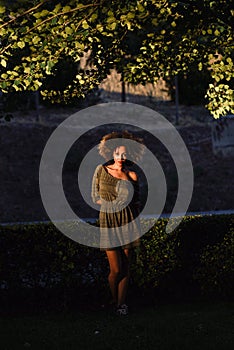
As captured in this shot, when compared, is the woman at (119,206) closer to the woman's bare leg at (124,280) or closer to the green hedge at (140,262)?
the woman's bare leg at (124,280)

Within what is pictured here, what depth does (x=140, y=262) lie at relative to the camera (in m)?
8.81

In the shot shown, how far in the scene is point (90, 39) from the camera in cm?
789

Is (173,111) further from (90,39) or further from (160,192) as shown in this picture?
(90,39)

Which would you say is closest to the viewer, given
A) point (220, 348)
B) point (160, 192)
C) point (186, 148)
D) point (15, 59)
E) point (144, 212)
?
point (220, 348)

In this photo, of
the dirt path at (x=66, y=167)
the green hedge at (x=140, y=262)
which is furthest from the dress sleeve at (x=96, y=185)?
the dirt path at (x=66, y=167)

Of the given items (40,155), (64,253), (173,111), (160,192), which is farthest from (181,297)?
(173,111)

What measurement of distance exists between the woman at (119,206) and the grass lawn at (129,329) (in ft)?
1.49

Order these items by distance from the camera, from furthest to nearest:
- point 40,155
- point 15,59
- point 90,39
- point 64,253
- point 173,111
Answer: point 173,111 < point 40,155 < point 15,59 < point 64,253 < point 90,39

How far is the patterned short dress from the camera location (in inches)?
317

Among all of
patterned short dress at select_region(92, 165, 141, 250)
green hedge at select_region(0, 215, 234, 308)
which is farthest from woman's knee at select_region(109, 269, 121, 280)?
green hedge at select_region(0, 215, 234, 308)

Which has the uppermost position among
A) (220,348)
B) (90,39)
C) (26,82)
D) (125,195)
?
(90,39)

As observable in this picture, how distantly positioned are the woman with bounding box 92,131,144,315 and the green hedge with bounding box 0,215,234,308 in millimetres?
635

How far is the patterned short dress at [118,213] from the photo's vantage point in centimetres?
805

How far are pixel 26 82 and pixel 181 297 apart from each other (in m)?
3.61
